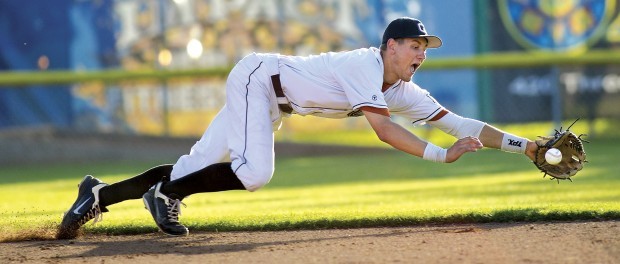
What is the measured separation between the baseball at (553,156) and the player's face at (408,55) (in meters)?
1.01

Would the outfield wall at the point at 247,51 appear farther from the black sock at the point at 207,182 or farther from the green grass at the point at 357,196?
the black sock at the point at 207,182

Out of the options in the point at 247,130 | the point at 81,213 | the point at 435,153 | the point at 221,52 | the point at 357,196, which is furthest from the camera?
the point at 221,52

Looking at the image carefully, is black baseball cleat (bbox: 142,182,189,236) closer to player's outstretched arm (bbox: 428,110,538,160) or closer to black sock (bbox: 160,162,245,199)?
black sock (bbox: 160,162,245,199)

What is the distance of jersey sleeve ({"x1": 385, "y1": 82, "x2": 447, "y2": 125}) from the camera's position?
21.6 ft

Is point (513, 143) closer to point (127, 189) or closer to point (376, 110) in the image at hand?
point (376, 110)

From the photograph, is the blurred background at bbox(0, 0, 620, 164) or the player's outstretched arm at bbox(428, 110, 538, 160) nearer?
the player's outstretched arm at bbox(428, 110, 538, 160)

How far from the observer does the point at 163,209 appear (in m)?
6.13

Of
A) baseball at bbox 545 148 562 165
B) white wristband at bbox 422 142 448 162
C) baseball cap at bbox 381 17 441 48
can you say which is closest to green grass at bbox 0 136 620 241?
baseball at bbox 545 148 562 165

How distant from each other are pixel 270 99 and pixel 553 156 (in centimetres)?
173

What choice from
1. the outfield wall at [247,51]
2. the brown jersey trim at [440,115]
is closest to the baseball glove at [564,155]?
the brown jersey trim at [440,115]

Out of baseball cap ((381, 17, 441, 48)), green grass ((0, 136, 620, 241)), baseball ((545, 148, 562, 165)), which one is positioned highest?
baseball cap ((381, 17, 441, 48))

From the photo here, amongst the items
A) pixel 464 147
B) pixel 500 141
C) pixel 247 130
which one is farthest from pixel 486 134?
pixel 247 130

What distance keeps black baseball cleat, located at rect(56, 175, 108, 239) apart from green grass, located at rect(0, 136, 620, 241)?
13 centimetres

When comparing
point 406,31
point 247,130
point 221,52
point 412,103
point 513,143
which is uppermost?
point 406,31
